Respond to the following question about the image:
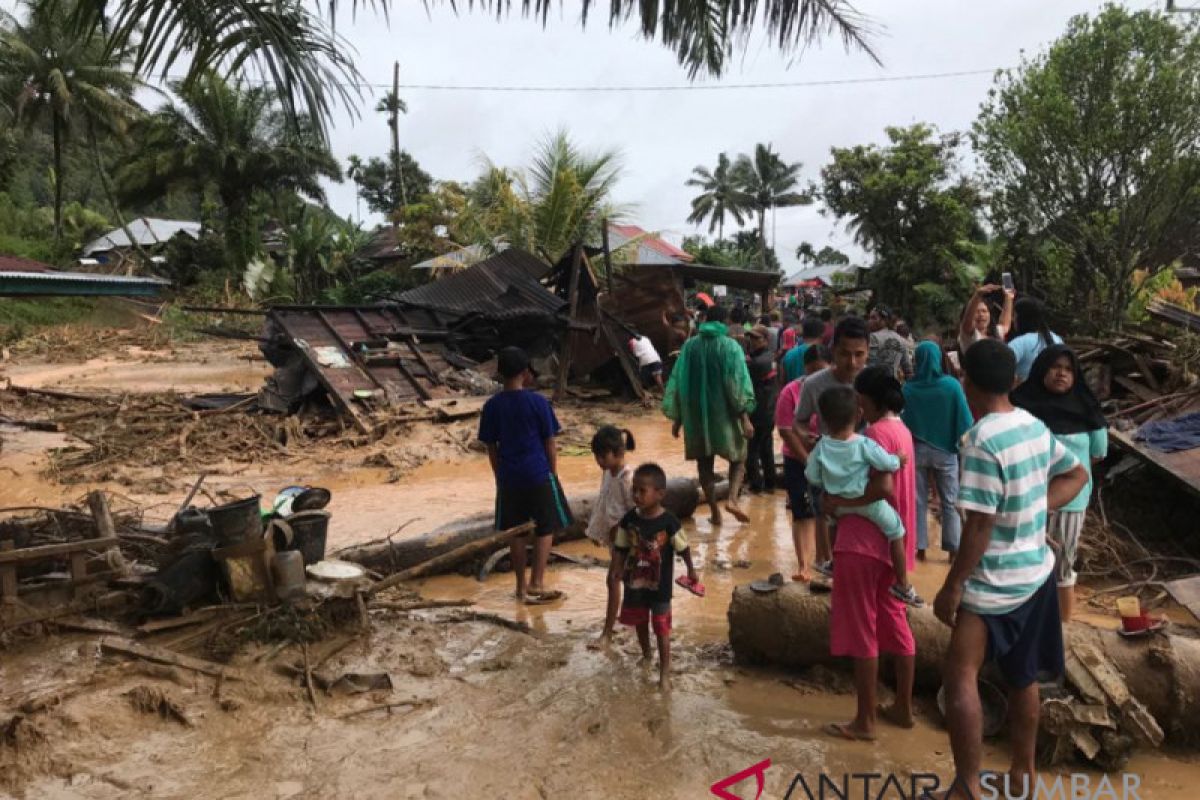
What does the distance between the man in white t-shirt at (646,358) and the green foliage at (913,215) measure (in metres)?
10.7

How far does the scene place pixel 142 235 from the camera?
45.5 meters

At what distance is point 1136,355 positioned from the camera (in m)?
8.53

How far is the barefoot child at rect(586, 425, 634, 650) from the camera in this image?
4.35 m

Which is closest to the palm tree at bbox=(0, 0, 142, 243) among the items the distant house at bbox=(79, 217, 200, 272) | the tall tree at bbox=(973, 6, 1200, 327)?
the distant house at bbox=(79, 217, 200, 272)

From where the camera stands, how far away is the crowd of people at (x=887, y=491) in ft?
8.74

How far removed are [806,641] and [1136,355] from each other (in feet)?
22.5

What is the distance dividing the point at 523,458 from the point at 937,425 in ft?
9.32

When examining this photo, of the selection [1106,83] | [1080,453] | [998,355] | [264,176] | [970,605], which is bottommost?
[970,605]

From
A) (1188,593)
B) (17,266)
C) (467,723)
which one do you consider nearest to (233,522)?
(467,723)

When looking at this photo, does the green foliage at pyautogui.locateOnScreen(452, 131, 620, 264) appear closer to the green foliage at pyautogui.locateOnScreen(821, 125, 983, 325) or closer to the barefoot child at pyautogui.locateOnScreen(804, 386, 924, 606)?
the green foliage at pyautogui.locateOnScreen(821, 125, 983, 325)

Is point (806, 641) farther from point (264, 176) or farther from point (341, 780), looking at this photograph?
point (264, 176)

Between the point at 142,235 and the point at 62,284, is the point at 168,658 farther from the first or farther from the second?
the point at 142,235

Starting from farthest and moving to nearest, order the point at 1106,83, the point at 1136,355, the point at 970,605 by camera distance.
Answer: the point at 1106,83 → the point at 1136,355 → the point at 970,605

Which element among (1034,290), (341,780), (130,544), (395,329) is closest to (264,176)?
(395,329)
